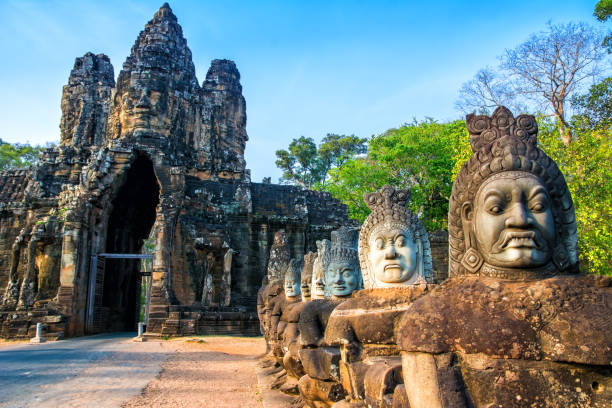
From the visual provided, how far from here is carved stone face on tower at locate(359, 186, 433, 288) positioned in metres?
3.80

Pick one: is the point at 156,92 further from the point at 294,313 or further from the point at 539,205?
the point at 539,205

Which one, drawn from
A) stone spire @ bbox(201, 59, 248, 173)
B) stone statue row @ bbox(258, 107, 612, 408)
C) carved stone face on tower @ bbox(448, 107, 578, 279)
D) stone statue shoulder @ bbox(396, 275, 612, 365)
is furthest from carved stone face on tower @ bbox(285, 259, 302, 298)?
stone spire @ bbox(201, 59, 248, 173)

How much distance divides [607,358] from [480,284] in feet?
1.85

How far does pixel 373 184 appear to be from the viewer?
2792cm

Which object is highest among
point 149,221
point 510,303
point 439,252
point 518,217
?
point 149,221

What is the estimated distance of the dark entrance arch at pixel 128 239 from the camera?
70.7 feet

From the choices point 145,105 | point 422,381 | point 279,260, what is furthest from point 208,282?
point 422,381

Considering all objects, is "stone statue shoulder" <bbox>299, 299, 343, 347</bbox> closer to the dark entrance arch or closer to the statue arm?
the statue arm

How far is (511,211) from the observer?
2287 millimetres

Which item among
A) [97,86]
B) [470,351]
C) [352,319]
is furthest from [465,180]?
[97,86]

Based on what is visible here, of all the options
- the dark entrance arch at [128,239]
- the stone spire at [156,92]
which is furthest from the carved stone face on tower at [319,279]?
the stone spire at [156,92]

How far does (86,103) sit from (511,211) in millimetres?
33268

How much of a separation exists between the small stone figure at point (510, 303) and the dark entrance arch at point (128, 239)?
19478mm

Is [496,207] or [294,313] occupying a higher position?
[496,207]
